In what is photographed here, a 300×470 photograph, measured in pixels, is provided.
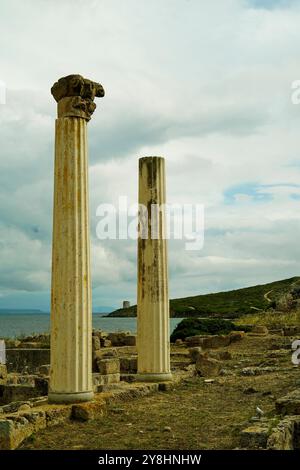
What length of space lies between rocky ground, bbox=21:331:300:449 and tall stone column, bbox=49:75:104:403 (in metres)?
0.74

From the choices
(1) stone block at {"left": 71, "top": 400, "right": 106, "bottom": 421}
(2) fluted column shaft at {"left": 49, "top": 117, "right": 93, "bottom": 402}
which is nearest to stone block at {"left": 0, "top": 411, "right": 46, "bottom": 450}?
(1) stone block at {"left": 71, "top": 400, "right": 106, "bottom": 421}

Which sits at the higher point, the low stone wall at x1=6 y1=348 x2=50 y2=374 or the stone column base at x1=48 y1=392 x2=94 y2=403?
the stone column base at x1=48 y1=392 x2=94 y2=403

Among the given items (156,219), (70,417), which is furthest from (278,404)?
(156,219)

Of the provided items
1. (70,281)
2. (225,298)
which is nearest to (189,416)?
(70,281)

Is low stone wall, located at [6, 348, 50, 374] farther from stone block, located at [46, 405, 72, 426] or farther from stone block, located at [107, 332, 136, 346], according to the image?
stone block, located at [46, 405, 72, 426]

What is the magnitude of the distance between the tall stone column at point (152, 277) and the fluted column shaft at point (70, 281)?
348 cm

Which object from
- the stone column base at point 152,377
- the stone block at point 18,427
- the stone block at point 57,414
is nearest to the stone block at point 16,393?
the stone column base at point 152,377

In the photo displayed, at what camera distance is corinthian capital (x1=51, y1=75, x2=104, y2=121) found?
995 cm

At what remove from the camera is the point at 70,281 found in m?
9.46

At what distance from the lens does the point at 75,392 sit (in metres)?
9.45

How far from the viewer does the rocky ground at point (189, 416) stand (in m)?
7.69

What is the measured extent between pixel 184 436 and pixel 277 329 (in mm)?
25157

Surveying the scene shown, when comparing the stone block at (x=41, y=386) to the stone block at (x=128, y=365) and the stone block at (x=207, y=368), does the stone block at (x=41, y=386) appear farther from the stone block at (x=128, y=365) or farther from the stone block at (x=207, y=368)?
the stone block at (x=128, y=365)
